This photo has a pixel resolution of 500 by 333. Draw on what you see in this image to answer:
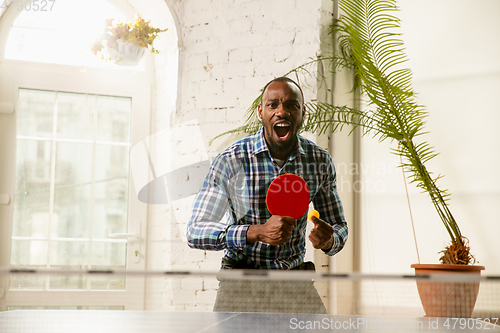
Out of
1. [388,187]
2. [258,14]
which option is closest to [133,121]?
[258,14]

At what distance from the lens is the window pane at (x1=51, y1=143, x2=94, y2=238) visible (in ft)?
12.8

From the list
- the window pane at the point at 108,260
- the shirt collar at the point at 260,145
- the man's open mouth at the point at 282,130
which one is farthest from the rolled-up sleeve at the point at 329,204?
the window pane at the point at 108,260

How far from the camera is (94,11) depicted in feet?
13.5

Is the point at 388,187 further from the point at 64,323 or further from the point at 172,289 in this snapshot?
the point at 64,323

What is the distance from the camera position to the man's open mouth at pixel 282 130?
6.81 ft

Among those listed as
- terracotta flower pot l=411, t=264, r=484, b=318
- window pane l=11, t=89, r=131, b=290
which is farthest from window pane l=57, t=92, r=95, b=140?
terracotta flower pot l=411, t=264, r=484, b=318

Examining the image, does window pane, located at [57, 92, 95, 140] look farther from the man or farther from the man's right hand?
the man's right hand

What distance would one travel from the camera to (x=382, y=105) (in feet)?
9.34

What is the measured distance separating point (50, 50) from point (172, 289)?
2190mm

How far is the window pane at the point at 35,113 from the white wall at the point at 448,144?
2480 mm

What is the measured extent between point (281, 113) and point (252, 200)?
0.39 meters

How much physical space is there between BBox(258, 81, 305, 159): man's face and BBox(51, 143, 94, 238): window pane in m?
2.31

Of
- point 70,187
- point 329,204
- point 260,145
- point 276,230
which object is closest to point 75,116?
point 70,187

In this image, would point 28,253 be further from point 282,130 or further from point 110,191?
point 282,130
